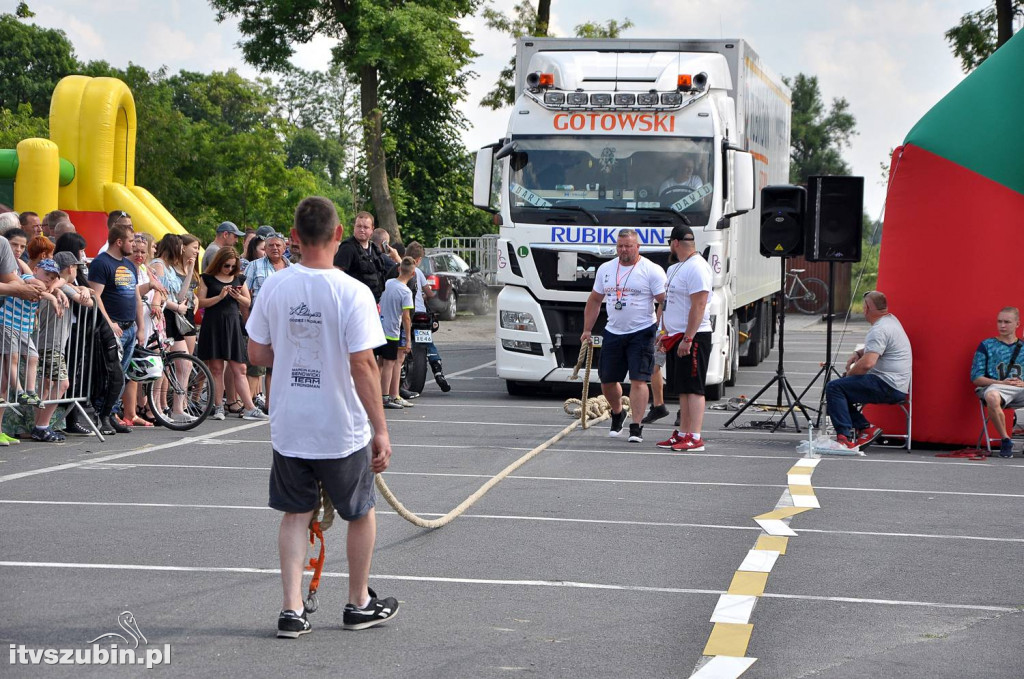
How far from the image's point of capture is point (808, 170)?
97.6m

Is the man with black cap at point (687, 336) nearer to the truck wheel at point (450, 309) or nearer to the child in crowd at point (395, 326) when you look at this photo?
the child in crowd at point (395, 326)

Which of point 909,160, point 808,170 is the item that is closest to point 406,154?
point 909,160

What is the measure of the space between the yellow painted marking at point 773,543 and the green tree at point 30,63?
6508 centimetres

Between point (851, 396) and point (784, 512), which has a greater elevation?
point (851, 396)

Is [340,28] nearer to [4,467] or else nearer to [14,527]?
[4,467]

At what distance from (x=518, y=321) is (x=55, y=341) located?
5800 millimetres

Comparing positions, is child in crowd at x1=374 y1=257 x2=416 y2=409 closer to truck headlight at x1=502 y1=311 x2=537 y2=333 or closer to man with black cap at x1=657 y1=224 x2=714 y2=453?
truck headlight at x1=502 y1=311 x2=537 y2=333

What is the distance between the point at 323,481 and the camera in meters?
5.64

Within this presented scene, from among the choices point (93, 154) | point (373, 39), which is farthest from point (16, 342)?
point (373, 39)

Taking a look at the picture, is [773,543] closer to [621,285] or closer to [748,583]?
[748,583]

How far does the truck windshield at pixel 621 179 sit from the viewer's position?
15.6 m

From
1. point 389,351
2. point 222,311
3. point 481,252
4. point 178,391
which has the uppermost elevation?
point 481,252

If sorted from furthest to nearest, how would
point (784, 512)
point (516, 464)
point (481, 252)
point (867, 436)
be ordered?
point (481, 252) → point (867, 436) → point (516, 464) → point (784, 512)

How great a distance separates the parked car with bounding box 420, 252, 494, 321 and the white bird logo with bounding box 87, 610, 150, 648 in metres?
25.9
